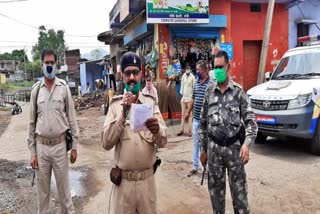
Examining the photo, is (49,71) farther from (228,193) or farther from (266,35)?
(266,35)

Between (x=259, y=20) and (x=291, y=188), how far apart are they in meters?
10.3

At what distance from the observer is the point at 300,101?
684 centimetres

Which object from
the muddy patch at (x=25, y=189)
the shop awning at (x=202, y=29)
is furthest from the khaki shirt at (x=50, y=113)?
the shop awning at (x=202, y=29)

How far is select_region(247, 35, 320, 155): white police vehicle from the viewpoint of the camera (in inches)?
270

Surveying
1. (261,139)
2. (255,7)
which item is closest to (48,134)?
(261,139)

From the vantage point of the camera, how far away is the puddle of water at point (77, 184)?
19.2 ft

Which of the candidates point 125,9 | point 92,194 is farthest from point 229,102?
point 125,9

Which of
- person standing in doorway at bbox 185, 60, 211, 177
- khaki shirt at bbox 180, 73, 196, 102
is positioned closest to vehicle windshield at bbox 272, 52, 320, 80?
khaki shirt at bbox 180, 73, 196, 102

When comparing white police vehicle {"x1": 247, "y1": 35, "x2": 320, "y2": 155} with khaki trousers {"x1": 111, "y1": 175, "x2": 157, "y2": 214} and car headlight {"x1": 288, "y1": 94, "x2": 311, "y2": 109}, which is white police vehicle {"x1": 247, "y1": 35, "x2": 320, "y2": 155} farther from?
khaki trousers {"x1": 111, "y1": 175, "x2": 157, "y2": 214}

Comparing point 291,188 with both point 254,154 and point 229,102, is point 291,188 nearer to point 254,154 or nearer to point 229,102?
point 254,154

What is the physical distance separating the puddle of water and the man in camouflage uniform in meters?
2.76

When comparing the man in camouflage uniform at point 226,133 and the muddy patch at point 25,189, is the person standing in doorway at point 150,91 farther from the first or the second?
the muddy patch at point 25,189

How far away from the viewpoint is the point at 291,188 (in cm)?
554

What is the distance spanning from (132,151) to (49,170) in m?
1.87
